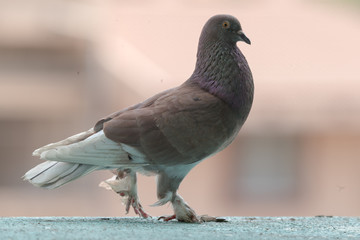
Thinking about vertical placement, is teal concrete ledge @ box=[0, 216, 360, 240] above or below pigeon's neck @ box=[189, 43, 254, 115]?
below

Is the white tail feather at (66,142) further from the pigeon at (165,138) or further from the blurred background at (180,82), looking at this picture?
the blurred background at (180,82)

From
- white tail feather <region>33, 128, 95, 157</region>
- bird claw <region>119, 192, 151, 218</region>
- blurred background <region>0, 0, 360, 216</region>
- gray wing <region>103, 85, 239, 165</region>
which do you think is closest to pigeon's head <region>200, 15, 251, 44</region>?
gray wing <region>103, 85, 239, 165</region>

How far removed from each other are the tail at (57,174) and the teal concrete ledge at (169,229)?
0.18m

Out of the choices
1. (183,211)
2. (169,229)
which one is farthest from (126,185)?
(169,229)

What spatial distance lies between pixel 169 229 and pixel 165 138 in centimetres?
49

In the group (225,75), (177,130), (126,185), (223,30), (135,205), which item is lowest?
(135,205)

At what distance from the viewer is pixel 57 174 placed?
3.51 meters

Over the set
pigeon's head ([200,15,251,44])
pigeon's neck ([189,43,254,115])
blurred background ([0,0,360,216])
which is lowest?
blurred background ([0,0,360,216])

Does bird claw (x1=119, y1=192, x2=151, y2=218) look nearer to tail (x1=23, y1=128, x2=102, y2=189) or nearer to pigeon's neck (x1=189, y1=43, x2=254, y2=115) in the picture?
tail (x1=23, y1=128, x2=102, y2=189)

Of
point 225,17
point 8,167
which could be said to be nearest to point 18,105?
point 8,167

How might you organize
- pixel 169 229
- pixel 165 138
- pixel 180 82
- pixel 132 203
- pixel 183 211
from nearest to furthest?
pixel 169 229, pixel 165 138, pixel 183 211, pixel 132 203, pixel 180 82

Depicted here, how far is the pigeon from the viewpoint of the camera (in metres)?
3.46

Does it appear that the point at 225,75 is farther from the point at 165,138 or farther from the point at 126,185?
the point at 126,185

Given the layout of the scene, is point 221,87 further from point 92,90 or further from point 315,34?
point 315,34
